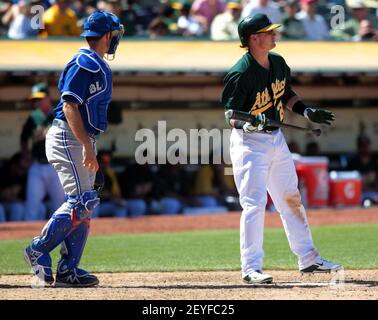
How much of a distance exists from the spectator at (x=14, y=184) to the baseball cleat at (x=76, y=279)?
6.61 meters

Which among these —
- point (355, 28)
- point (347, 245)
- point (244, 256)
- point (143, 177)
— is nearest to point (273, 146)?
point (244, 256)

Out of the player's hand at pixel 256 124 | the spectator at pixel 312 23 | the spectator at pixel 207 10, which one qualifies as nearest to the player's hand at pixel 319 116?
the player's hand at pixel 256 124

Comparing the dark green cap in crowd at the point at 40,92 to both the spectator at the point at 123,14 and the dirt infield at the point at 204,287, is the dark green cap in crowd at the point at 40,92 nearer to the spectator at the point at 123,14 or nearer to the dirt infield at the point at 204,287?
the spectator at the point at 123,14

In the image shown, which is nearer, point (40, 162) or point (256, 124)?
point (256, 124)

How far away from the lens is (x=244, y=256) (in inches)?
257

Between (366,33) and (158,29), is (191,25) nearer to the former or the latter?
(158,29)

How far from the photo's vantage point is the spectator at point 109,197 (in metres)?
13.5

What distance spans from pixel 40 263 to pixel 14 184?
22.6 ft

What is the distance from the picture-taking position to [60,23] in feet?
44.4

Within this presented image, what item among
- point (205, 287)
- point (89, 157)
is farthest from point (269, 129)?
point (89, 157)

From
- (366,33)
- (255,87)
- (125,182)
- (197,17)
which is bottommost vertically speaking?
(125,182)

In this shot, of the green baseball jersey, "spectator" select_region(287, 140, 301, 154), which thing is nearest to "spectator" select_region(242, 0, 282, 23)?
"spectator" select_region(287, 140, 301, 154)

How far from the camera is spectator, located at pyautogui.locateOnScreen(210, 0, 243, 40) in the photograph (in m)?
14.2

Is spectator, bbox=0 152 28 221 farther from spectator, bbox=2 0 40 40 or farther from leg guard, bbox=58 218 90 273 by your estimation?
leg guard, bbox=58 218 90 273
